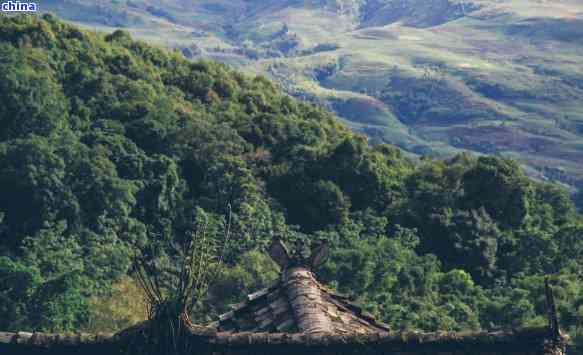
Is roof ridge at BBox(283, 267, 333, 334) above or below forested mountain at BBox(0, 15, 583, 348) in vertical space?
above

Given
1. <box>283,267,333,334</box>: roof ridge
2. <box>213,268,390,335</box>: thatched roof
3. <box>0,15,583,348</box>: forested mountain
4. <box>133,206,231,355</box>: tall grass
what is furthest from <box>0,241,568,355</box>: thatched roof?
<box>0,15,583,348</box>: forested mountain

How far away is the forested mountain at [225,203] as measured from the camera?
43.6 m

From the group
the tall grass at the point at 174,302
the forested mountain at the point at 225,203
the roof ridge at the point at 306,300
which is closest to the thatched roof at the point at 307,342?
the tall grass at the point at 174,302

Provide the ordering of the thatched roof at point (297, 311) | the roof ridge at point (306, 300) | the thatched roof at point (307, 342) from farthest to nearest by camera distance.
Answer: the thatched roof at point (297, 311) < the roof ridge at point (306, 300) < the thatched roof at point (307, 342)

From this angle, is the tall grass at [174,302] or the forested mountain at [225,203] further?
the forested mountain at [225,203]

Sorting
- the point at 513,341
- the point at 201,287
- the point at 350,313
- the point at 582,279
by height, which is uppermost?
the point at 201,287

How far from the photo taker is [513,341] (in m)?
10.7

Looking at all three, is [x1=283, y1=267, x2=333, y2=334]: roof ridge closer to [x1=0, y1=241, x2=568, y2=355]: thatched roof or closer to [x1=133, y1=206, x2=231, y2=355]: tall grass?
[x1=0, y1=241, x2=568, y2=355]: thatched roof

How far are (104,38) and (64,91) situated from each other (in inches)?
719

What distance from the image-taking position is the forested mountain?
43.6 m

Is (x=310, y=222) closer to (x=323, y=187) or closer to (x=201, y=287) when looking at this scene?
(x=323, y=187)

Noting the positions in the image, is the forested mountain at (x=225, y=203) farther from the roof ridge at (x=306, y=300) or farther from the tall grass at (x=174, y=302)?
the tall grass at (x=174, y=302)

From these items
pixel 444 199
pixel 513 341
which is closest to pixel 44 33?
pixel 444 199

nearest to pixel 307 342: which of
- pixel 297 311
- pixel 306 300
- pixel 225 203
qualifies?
pixel 297 311
